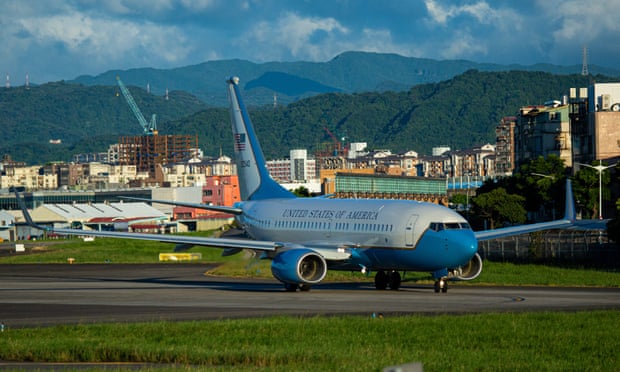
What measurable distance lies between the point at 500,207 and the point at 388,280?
8858cm

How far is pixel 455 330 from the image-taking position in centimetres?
3055

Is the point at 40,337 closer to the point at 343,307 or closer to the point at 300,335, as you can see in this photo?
the point at 300,335

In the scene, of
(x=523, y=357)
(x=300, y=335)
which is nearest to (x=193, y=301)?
(x=300, y=335)

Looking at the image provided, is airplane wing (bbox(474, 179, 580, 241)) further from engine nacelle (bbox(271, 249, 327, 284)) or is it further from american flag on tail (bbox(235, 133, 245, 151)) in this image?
american flag on tail (bbox(235, 133, 245, 151))

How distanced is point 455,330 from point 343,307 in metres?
9.71

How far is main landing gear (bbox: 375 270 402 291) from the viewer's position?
2042 inches

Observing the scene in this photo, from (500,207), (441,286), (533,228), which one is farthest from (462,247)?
(500,207)

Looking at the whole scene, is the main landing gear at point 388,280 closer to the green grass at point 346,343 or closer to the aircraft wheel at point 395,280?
the aircraft wheel at point 395,280

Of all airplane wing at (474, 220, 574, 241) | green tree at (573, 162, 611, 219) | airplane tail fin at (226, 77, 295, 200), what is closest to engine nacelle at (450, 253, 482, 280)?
airplane wing at (474, 220, 574, 241)

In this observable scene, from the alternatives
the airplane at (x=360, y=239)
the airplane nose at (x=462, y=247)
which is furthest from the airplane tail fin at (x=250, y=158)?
the airplane nose at (x=462, y=247)

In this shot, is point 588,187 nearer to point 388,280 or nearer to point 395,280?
point 388,280

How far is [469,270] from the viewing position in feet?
168

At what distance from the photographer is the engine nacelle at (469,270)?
5072 cm

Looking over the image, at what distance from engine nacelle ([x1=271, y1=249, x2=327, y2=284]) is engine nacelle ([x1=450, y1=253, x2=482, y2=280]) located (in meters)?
6.47
